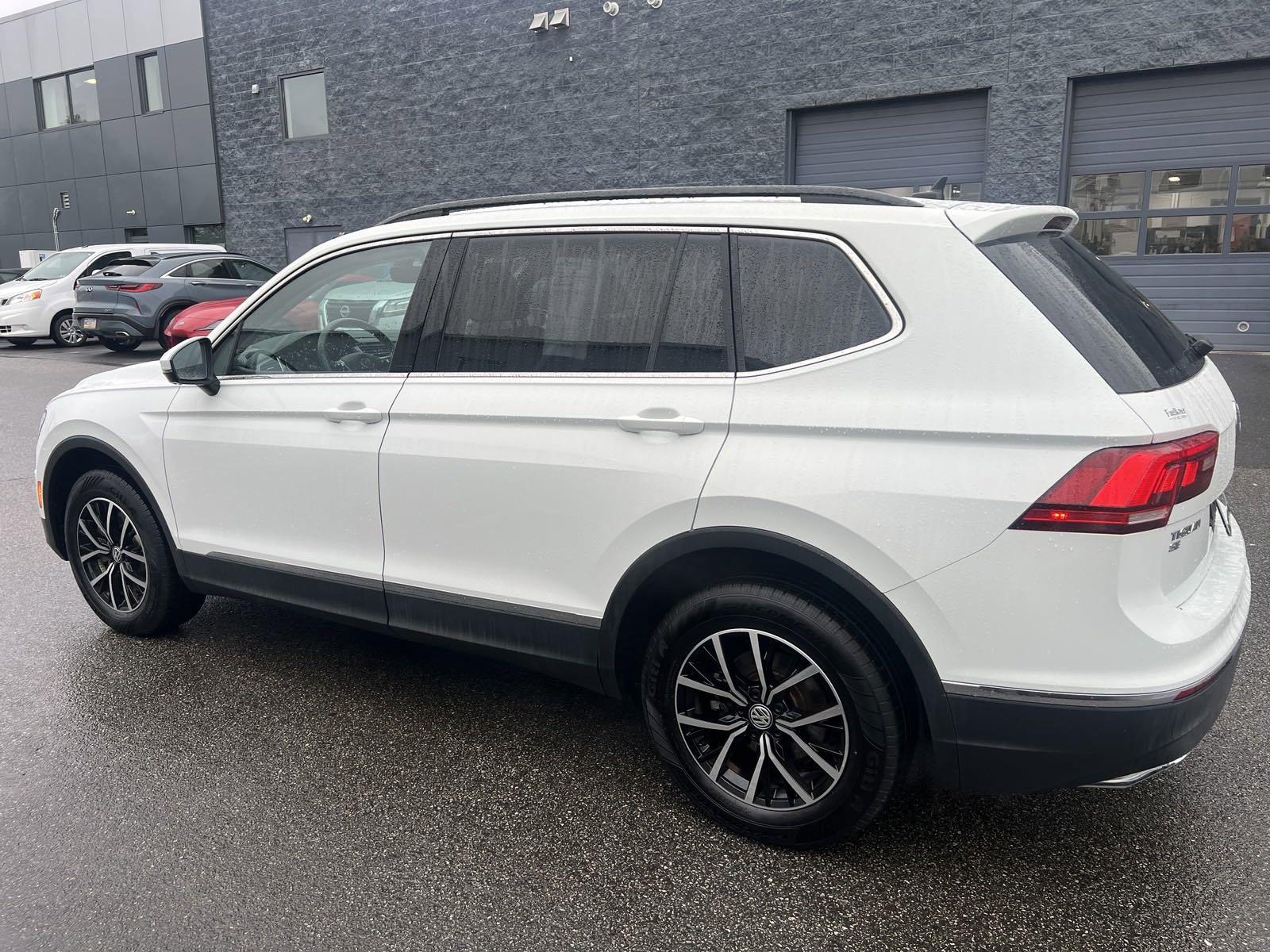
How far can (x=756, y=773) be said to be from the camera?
9.26ft

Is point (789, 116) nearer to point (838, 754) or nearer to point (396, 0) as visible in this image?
point (396, 0)

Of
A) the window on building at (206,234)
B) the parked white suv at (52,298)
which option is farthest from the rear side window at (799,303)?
the window on building at (206,234)

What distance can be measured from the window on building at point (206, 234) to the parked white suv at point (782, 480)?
22737 millimetres

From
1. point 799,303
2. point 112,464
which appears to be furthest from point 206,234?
point 799,303

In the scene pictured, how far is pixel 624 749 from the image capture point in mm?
3404

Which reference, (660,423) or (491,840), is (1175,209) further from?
(491,840)

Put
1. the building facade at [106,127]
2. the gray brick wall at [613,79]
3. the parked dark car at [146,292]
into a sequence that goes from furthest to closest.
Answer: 1. the building facade at [106,127]
2. the parked dark car at [146,292]
3. the gray brick wall at [613,79]

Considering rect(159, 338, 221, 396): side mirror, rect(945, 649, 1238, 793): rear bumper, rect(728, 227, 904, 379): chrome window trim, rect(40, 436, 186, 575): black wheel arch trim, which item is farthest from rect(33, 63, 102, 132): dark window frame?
rect(945, 649, 1238, 793): rear bumper

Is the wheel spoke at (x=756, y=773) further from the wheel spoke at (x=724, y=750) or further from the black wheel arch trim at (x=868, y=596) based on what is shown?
the black wheel arch trim at (x=868, y=596)

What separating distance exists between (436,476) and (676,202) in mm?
1163

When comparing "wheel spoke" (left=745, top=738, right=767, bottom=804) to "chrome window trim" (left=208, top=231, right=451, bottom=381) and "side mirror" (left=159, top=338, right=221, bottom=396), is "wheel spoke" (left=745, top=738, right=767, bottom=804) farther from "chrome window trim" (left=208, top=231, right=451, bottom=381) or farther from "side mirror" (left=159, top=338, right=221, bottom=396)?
"side mirror" (left=159, top=338, right=221, bottom=396)

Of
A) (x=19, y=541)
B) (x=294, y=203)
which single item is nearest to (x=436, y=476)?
(x=19, y=541)

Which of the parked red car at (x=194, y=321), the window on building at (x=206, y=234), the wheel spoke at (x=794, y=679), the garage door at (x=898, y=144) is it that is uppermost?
the garage door at (x=898, y=144)

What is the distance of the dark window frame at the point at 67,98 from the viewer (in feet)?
85.3
